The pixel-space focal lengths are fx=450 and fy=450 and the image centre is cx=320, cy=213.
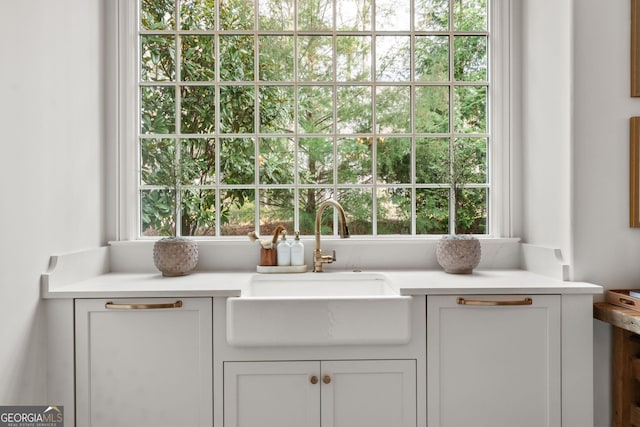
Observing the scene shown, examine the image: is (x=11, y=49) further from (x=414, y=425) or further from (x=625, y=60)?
(x=625, y=60)

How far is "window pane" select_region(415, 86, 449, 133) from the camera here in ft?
9.14

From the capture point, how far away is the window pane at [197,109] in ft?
9.04

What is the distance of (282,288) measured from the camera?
243 centimetres

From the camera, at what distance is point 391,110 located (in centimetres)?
278

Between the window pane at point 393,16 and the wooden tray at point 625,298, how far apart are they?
73.5 inches

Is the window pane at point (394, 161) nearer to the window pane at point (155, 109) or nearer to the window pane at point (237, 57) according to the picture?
the window pane at point (237, 57)

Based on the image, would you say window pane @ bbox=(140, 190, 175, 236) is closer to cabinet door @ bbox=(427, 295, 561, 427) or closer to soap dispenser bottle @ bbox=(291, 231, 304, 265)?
soap dispenser bottle @ bbox=(291, 231, 304, 265)

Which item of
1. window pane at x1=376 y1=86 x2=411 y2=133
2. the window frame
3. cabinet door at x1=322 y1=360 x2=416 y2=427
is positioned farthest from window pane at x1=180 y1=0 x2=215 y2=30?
cabinet door at x1=322 y1=360 x2=416 y2=427

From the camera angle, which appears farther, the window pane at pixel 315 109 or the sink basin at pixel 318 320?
the window pane at pixel 315 109

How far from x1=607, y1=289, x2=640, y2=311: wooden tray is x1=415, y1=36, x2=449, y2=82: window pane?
1.51 metres

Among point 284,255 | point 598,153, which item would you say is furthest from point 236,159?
point 598,153

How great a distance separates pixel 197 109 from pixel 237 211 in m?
0.67

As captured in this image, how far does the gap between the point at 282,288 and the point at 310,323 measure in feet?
1.74

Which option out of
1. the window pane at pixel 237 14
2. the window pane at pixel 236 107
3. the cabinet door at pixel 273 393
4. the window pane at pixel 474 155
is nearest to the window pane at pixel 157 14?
the window pane at pixel 237 14
